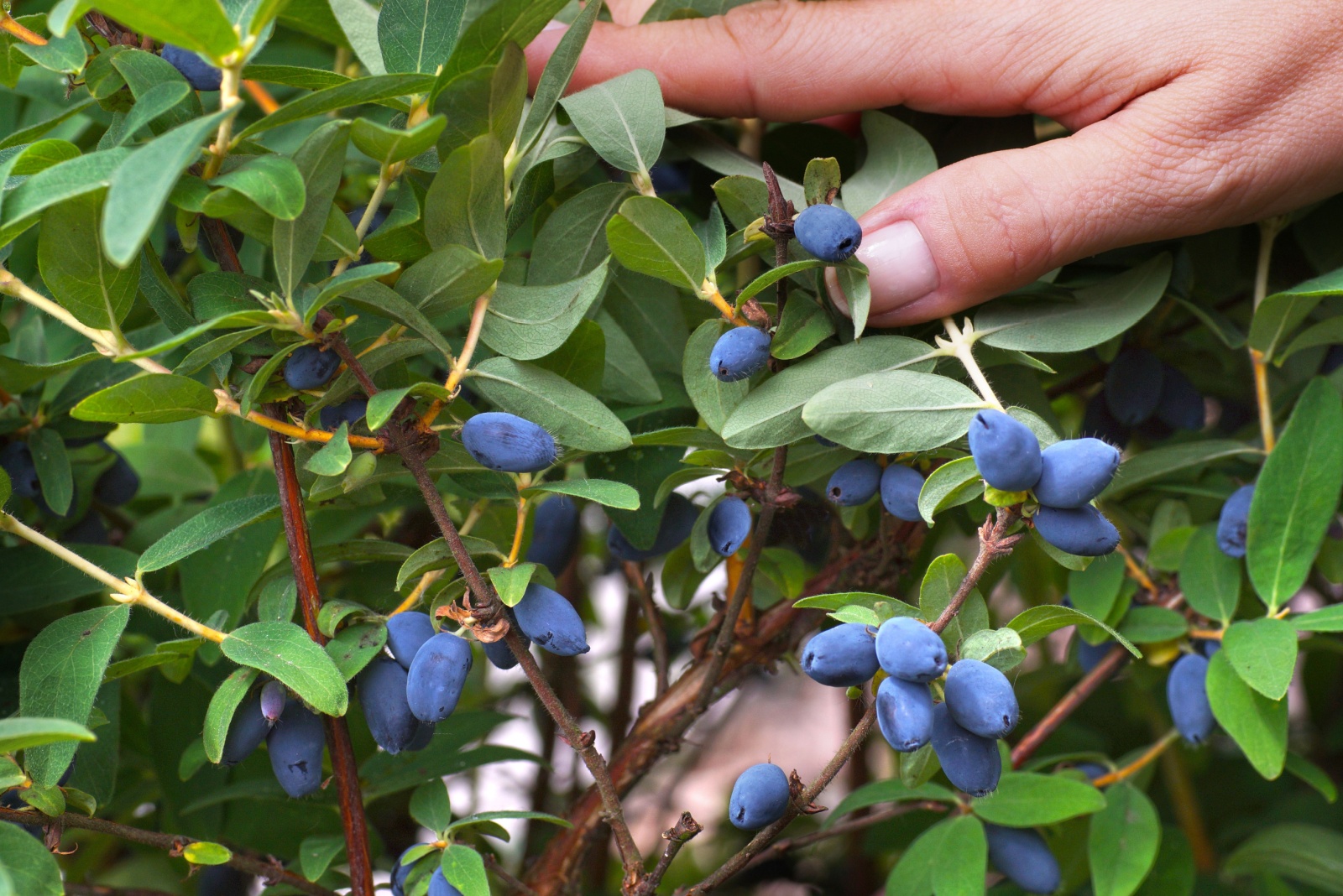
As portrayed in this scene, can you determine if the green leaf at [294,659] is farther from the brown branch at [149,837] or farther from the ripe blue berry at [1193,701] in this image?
the ripe blue berry at [1193,701]

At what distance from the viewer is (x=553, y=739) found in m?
1.31

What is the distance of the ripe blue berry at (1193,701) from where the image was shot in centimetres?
73

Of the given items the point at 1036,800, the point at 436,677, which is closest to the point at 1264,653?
the point at 1036,800

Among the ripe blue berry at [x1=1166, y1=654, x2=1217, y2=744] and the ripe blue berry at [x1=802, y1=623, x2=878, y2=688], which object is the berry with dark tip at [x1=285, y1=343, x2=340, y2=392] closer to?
the ripe blue berry at [x1=802, y1=623, x2=878, y2=688]

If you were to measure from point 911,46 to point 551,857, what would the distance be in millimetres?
602

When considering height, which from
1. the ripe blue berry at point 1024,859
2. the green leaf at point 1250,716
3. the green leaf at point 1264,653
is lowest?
the ripe blue berry at point 1024,859

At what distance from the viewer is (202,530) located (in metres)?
0.56

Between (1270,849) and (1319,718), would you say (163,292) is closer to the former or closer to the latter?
(1270,849)

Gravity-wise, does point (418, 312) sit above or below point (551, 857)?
above

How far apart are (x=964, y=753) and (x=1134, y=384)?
0.42 metres

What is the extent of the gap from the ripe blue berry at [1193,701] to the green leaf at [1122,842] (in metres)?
0.08

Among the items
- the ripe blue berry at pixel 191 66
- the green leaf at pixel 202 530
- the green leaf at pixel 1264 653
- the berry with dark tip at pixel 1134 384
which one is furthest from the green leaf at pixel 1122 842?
the ripe blue berry at pixel 191 66

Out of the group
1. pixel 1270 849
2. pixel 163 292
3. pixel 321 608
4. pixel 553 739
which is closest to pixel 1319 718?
pixel 1270 849

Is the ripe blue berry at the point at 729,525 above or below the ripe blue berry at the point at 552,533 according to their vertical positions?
above
